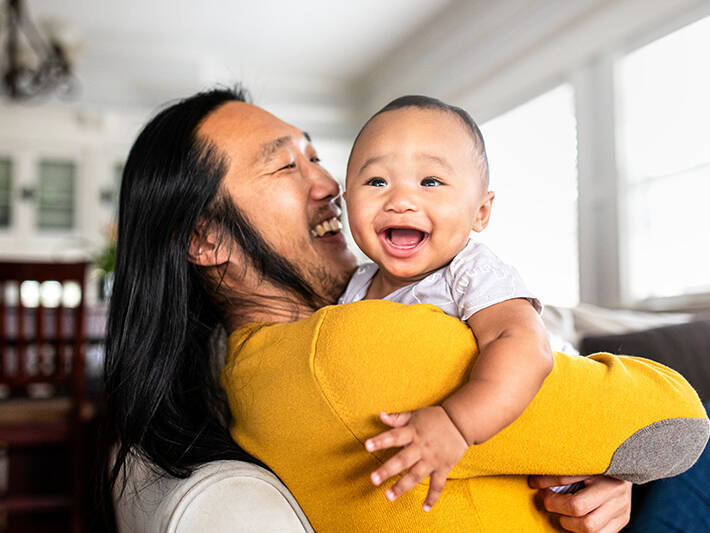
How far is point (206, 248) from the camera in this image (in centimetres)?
119

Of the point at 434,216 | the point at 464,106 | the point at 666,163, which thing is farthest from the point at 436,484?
the point at 464,106

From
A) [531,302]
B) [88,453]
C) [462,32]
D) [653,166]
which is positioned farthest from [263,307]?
[462,32]

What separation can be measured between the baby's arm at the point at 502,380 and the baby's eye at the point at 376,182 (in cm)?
27

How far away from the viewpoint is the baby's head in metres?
0.88

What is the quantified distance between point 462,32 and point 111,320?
4309 millimetres

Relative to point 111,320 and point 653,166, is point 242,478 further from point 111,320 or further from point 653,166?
point 653,166

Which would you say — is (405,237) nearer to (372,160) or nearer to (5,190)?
(372,160)

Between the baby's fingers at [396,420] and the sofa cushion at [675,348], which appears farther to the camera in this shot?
the sofa cushion at [675,348]

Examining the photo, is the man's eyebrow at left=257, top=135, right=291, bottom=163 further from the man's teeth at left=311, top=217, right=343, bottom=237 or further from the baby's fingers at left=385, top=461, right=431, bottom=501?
Result: the baby's fingers at left=385, top=461, right=431, bottom=501

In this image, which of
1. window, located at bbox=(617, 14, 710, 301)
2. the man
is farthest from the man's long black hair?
window, located at bbox=(617, 14, 710, 301)

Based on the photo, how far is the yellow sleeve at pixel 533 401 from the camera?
0.70 m

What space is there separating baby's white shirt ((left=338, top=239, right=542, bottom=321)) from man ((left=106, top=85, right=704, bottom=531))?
28 cm

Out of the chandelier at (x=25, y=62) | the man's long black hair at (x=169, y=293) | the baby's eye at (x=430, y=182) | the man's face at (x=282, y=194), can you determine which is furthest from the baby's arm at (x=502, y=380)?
the chandelier at (x=25, y=62)

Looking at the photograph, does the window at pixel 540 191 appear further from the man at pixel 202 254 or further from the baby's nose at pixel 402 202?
the baby's nose at pixel 402 202
